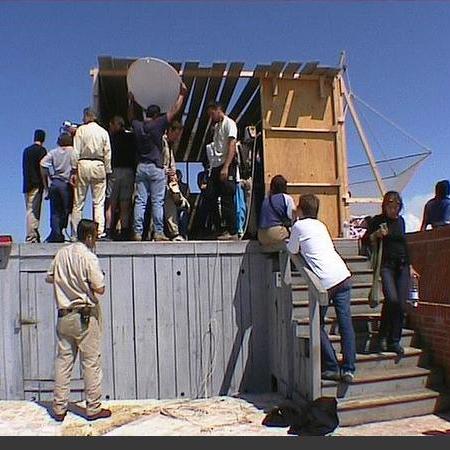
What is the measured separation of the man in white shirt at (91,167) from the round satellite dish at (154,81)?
2.56ft

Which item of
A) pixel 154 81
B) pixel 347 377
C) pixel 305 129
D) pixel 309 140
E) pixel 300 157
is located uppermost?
pixel 154 81

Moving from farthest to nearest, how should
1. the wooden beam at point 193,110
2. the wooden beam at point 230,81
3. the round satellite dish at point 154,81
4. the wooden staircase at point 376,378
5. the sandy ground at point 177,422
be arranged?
1. the wooden beam at point 193,110
2. the wooden beam at point 230,81
3. the round satellite dish at point 154,81
4. the wooden staircase at point 376,378
5. the sandy ground at point 177,422

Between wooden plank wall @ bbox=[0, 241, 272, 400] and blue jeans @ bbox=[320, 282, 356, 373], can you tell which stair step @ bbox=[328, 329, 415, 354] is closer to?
blue jeans @ bbox=[320, 282, 356, 373]

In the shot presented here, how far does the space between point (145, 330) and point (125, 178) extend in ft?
6.76

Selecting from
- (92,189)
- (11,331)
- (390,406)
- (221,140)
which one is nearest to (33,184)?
(92,189)

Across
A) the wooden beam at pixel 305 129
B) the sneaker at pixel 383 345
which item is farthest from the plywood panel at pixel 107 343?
the wooden beam at pixel 305 129

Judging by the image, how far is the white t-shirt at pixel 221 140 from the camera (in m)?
7.17

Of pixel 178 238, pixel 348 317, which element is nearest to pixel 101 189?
pixel 178 238

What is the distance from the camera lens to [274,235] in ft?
20.6

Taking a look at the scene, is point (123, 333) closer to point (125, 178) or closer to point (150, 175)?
point (150, 175)

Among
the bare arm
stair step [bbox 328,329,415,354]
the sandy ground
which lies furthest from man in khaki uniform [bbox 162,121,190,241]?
stair step [bbox 328,329,415,354]

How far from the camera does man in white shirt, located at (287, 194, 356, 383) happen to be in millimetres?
5129

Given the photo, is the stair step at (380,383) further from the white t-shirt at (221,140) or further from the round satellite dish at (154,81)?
the round satellite dish at (154,81)

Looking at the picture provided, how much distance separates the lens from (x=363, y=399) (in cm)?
517
